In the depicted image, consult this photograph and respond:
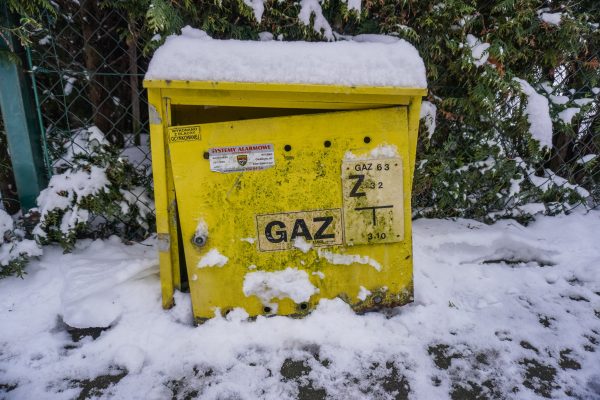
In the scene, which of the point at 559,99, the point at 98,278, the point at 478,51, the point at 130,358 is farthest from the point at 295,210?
the point at 559,99

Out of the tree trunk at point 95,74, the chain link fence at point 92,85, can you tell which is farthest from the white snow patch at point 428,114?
the tree trunk at point 95,74

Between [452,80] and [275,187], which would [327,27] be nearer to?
[452,80]

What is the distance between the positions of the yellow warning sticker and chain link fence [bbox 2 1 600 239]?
71 centimetres

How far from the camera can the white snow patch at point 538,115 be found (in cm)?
217

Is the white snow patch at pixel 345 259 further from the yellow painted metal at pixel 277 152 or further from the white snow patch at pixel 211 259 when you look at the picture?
the white snow patch at pixel 211 259

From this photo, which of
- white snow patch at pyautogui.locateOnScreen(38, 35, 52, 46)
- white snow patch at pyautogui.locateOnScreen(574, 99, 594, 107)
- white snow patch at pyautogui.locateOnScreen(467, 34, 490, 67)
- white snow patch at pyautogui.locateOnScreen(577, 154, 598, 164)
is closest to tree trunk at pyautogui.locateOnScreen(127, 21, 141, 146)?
white snow patch at pyautogui.locateOnScreen(38, 35, 52, 46)

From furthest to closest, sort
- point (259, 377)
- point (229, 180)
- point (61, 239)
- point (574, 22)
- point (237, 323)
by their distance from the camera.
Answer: point (574, 22), point (61, 239), point (237, 323), point (229, 180), point (259, 377)

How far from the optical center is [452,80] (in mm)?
2260

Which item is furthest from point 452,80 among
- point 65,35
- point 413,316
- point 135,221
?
point 65,35

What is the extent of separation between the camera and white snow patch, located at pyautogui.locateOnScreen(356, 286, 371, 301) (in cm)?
176

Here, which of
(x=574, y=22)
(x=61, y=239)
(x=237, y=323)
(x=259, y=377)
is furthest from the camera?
(x=574, y=22)

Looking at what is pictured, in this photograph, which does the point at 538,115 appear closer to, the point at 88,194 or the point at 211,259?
the point at 211,259

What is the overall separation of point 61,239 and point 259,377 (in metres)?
1.31

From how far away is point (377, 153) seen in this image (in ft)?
5.31
